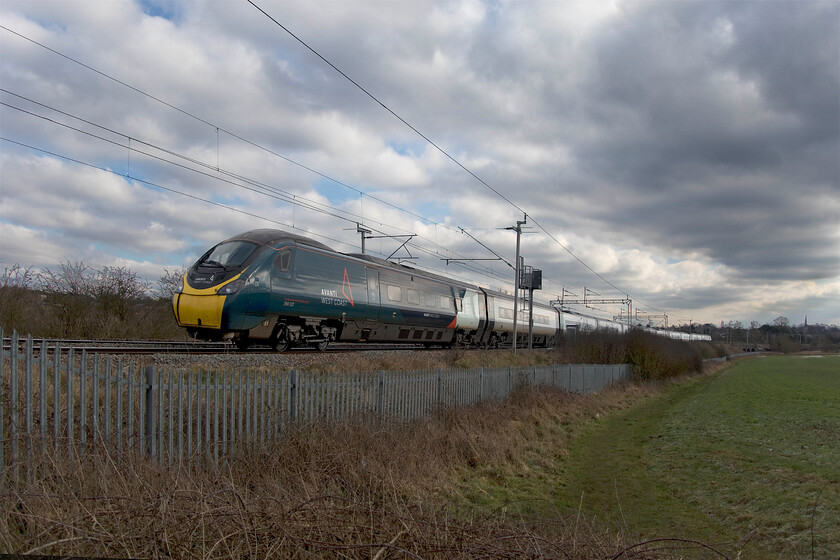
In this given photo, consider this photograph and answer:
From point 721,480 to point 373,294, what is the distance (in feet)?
41.0

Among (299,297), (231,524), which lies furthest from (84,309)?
(231,524)

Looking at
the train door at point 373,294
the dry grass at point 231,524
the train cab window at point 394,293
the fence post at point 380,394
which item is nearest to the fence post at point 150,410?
the dry grass at point 231,524

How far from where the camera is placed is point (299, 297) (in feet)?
52.5

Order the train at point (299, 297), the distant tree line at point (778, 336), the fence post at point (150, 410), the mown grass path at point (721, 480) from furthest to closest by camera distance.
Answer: the distant tree line at point (778, 336) → the train at point (299, 297) → the mown grass path at point (721, 480) → the fence post at point (150, 410)

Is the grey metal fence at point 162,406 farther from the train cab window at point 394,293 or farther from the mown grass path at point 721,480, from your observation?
the train cab window at point 394,293

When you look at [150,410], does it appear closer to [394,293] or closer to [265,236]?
[265,236]

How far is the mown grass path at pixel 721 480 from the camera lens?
7137mm

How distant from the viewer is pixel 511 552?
3.44m

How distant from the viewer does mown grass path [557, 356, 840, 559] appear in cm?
714

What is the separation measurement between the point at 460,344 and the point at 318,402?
70.4ft

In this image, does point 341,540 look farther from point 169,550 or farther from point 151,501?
point 151,501

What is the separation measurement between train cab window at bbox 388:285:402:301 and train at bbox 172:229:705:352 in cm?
4

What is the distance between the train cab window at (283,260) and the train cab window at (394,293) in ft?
19.7

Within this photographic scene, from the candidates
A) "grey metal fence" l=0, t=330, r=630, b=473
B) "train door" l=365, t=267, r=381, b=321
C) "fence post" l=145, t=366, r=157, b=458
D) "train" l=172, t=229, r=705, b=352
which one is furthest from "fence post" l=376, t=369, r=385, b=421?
"train door" l=365, t=267, r=381, b=321
